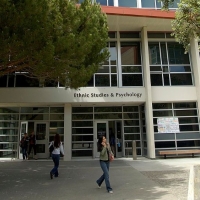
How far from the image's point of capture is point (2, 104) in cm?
1538

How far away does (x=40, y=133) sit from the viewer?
16.2 m

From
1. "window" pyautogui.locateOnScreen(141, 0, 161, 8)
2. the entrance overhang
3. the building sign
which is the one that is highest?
"window" pyautogui.locateOnScreen(141, 0, 161, 8)

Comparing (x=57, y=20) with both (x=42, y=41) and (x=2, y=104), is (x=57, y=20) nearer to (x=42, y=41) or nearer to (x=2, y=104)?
A: (x=42, y=41)

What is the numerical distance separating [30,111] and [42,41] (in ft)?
33.1

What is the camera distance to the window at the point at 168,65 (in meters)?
15.7

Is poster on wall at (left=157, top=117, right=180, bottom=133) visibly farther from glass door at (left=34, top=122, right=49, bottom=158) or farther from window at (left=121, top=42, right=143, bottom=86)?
glass door at (left=34, top=122, right=49, bottom=158)

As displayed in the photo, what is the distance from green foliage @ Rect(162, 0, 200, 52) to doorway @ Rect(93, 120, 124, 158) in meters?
8.57

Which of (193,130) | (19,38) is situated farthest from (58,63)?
(193,130)

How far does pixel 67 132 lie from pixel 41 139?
2.52 metres

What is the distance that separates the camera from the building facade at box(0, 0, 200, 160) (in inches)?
582

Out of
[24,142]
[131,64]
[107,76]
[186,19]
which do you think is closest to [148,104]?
[131,64]

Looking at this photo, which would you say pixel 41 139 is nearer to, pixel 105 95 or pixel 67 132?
pixel 67 132

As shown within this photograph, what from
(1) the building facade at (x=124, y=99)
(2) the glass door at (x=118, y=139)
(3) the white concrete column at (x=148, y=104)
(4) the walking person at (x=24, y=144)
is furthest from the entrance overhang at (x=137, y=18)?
(4) the walking person at (x=24, y=144)

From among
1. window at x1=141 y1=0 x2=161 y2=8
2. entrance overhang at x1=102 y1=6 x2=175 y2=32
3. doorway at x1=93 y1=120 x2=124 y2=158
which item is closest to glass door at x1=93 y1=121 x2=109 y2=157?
doorway at x1=93 y1=120 x2=124 y2=158
